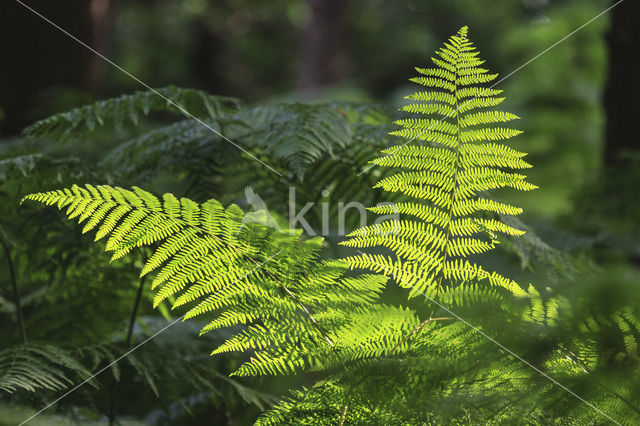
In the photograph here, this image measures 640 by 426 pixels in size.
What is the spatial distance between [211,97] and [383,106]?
45 centimetres

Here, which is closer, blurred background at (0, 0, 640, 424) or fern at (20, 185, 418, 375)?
fern at (20, 185, 418, 375)

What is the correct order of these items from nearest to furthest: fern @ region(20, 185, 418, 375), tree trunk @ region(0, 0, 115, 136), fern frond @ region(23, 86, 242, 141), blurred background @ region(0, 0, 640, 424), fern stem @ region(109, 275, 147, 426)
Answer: fern @ region(20, 185, 418, 375)
fern stem @ region(109, 275, 147, 426)
fern frond @ region(23, 86, 242, 141)
blurred background @ region(0, 0, 640, 424)
tree trunk @ region(0, 0, 115, 136)

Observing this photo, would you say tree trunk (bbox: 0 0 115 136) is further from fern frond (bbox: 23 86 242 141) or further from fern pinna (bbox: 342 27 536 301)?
fern pinna (bbox: 342 27 536 301)

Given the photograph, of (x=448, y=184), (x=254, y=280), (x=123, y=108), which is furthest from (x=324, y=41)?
(x=254, y=280)

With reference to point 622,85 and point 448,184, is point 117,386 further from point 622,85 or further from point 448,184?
point 622,85

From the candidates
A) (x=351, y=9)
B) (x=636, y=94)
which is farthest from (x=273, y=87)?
(x=636, y=94)

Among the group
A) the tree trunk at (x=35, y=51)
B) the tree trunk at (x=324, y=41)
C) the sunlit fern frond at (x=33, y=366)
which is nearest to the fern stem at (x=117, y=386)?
the sunlit fern frond at (x=33, y=366)

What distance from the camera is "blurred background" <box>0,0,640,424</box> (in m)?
1.75

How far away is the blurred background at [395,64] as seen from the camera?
1.75 meters

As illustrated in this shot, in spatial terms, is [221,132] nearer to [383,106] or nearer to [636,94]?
[383,106]

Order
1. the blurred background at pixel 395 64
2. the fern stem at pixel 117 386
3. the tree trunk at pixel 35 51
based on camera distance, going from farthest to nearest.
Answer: the tree trunk at pixel 35 51 → the blurred background at pixel 395 64 → the fern stem at pixel 117 386

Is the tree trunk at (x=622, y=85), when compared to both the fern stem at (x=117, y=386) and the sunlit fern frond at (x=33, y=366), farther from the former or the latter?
the sunlit fern frond at (x=33, y=366)

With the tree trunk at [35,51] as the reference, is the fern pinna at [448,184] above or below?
below

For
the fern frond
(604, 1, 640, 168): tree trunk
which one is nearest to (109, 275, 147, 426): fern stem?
the fern frond
